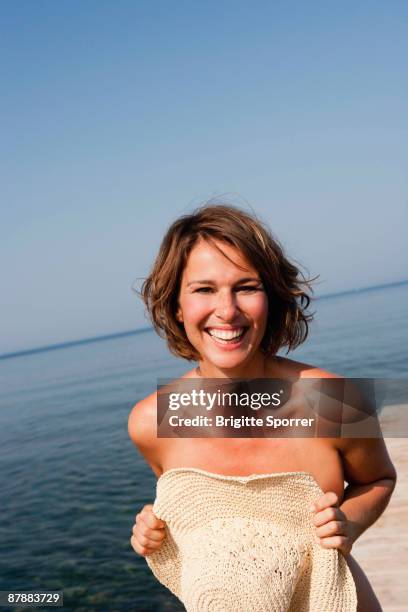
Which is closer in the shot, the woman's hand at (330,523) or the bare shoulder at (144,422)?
the woman's hand at (330,523)

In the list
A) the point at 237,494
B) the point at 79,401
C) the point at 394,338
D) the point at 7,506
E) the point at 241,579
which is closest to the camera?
the point at 241,579

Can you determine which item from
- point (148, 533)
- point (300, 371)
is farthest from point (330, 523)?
point (148, 533)

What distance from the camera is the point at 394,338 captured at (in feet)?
101

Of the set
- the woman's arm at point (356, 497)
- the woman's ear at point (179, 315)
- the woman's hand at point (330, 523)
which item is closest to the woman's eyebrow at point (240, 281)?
the woman's ear at point (179, 315)

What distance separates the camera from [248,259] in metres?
2.46

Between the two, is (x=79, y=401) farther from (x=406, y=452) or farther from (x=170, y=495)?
(x=170, y=495)

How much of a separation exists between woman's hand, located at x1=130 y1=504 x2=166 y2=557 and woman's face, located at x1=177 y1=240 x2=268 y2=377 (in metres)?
0.67

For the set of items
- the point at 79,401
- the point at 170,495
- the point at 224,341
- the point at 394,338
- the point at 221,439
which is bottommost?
the point at 79,401

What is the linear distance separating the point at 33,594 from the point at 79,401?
68.2ft

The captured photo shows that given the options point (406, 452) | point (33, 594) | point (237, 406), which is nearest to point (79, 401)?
point (33, 594)

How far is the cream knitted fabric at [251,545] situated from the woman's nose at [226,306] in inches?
24.3

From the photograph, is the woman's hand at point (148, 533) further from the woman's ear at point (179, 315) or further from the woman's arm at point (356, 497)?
the woman's ear at point (179, 315)

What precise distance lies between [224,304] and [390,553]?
374 cm

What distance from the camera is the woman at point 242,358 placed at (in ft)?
7.97
